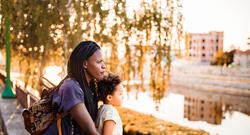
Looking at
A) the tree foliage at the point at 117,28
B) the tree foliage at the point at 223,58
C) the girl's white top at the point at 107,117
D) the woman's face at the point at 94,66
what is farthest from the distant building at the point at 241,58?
the woman's face at the point at 94,66

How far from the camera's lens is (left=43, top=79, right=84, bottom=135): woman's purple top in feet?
4.38

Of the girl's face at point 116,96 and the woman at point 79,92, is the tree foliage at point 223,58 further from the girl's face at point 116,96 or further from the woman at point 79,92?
the woman at point 79,92

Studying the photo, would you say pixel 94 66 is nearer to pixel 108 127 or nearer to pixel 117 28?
pixel 108 127

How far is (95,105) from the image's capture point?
1.70 metres

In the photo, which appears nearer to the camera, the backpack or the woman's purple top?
the woman's purple top

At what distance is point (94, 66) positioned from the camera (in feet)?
5.01

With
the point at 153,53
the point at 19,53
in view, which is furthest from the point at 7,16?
the point at 19,53

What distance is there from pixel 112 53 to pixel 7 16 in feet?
8.66

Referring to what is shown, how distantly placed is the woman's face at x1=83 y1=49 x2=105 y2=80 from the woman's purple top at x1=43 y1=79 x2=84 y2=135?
0.50 feet

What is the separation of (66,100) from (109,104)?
49 centimetres

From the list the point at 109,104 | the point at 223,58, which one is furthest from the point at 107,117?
the point at 223,58

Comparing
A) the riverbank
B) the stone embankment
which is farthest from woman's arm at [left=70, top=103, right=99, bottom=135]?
the stone embankment

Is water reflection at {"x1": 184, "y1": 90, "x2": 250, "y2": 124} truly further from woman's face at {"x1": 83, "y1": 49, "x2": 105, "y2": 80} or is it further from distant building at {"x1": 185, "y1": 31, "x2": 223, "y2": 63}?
distant building at {"x1": 185, "y1": 31, "x2": 223, "y2": 63}

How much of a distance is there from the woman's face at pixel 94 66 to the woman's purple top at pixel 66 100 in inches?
6.0
